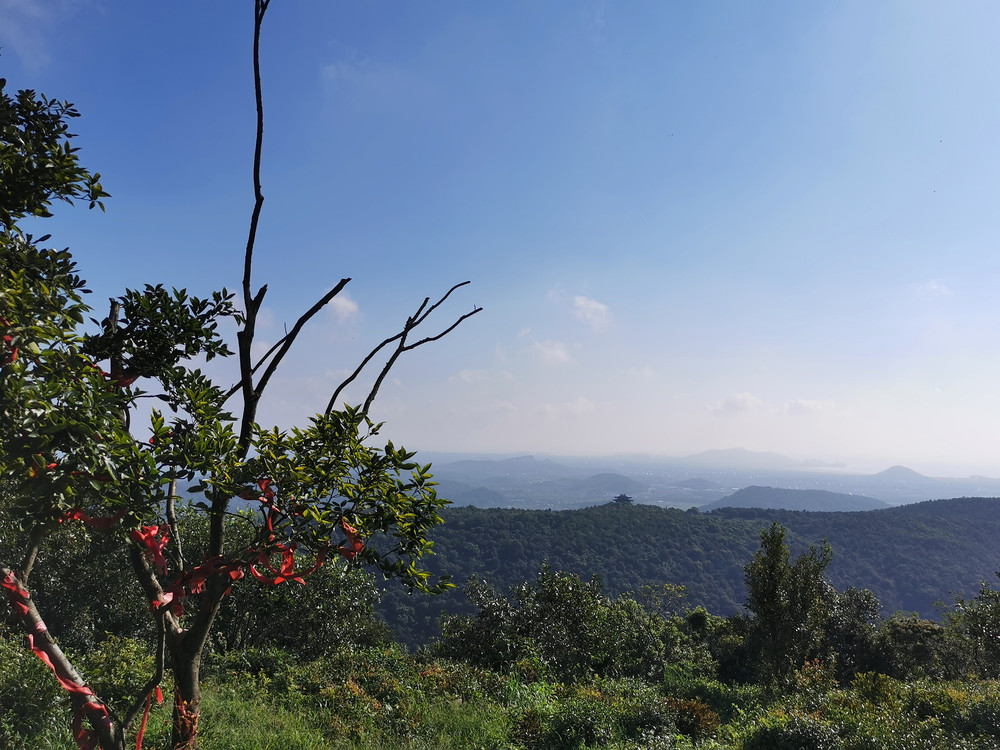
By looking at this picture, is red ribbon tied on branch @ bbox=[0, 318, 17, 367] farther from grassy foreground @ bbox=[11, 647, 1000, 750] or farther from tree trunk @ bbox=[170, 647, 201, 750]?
grassy foreground @ bbox=[11, 647, 1000, 750]

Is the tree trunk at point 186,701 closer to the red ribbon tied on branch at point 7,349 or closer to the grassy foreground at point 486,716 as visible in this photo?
the red ribbon tied on branch at point 7,349

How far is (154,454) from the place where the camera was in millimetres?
2561

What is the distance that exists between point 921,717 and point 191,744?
12901 mm

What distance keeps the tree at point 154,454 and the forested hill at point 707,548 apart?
83.3 metres

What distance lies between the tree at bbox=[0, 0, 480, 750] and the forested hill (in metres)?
83.3

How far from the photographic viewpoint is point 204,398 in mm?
3133

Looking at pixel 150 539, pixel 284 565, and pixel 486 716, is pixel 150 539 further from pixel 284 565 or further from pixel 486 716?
pixel 486 716

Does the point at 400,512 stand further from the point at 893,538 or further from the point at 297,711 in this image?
the point at 893,538

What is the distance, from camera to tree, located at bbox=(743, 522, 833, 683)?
15102mm

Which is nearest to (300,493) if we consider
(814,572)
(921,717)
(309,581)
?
(921,717)

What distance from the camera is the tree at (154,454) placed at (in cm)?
222

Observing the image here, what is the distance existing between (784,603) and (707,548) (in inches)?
4124

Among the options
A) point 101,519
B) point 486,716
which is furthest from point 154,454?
point 486,716

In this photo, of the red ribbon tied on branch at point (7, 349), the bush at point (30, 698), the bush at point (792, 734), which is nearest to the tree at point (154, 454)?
the red ribbon tied on branch at point (7, 349)
